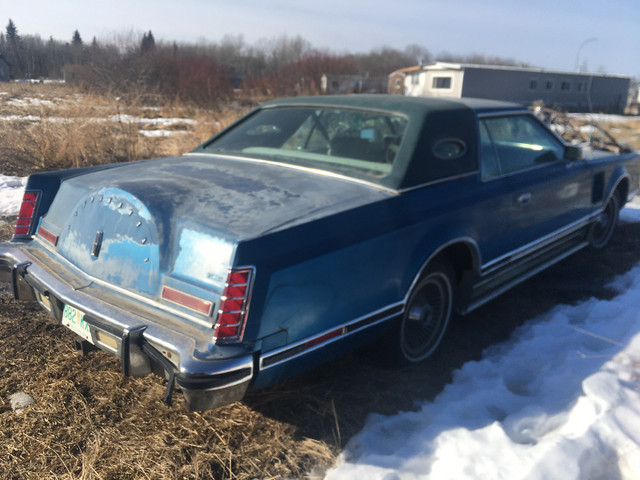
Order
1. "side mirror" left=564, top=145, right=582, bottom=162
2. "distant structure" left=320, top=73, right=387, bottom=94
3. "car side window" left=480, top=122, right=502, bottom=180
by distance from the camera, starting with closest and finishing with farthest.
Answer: "car side window" left=480, top=122, right=502, bottom=180
"side mirror" left=564, top=145, right=582, bottom=162
"distant structure" left=320, top=73, right=387, bottom=94

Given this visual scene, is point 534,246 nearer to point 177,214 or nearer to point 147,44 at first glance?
point 177,214

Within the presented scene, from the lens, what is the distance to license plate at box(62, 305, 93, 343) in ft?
7.65

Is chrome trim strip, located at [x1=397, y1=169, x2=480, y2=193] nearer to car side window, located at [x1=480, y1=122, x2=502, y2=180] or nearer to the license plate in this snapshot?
car side window, located at [x1=480, y1=122, x2=502, y2=180]

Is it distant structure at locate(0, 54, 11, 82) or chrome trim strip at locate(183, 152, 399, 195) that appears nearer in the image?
chrome trim strip at locate(183, 152, 399, 195)

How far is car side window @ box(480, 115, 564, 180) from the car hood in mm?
1116

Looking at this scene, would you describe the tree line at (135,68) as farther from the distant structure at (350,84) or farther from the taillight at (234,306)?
the taillight at (234,306)

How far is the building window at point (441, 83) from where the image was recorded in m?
41.1

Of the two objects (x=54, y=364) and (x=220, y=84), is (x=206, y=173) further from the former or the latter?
(x=220, y=84)

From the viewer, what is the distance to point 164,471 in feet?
7.06

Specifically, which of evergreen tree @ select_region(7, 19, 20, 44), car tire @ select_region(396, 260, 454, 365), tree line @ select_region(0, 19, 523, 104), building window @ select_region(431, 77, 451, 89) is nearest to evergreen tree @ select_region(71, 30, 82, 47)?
tree line @ select_region(0, 19, 523, 104)

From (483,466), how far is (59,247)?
2.33 m

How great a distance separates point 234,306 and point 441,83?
142 feet

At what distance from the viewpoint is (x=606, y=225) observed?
206 inches

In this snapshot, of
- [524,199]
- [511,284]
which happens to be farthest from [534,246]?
[524,199]
